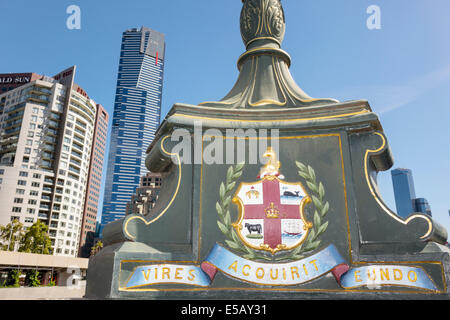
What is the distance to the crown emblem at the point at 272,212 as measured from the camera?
9.35 meters

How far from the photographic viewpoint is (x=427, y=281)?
315 inches

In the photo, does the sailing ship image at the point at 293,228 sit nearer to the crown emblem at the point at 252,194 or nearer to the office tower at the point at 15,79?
the crown emblem at the point at 252,194

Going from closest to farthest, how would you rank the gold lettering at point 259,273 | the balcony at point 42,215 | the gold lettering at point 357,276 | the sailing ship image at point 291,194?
the gold lettering at point 357,276 → the gold lettering at point 259,273 → the sailing ship image at point 291,194 → the balcony at point 42,215

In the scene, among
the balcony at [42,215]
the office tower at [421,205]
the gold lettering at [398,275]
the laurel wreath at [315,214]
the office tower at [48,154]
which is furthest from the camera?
the office tower at [421,205]

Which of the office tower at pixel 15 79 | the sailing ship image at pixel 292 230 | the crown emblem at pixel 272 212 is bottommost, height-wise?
the sailing ship image at pixel 292 230

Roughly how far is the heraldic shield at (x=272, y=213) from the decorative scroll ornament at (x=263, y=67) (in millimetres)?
2812

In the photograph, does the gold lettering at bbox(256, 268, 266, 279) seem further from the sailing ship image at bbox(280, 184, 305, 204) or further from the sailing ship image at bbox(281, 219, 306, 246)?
the sailing ship image at bbox(280, 184, 305, 204)

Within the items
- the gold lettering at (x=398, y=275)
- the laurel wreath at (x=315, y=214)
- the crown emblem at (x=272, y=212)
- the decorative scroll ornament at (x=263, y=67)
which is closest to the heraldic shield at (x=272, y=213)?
the crown emblem at (x=272, y=212)

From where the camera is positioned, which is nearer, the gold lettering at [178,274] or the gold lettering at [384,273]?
the gold lettering at [384,273]

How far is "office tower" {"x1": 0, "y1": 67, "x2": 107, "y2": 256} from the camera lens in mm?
75062

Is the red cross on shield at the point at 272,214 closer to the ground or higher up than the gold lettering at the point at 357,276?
higher up

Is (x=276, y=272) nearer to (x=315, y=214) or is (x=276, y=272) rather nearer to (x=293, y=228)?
(x=293, y=228)

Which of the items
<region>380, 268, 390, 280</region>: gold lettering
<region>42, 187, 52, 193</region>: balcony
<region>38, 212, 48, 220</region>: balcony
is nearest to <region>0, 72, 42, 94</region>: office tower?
<region>42, 187, 52, 193</region>: balcony

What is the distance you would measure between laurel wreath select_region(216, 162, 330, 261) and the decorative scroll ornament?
2.50m
